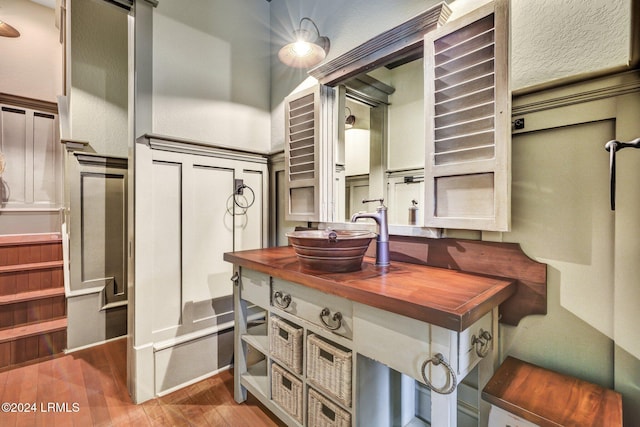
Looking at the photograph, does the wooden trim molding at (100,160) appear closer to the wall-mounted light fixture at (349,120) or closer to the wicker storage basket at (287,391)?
the wall-mounted light fixture at (349,120)

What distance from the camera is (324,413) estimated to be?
1168 millimetres

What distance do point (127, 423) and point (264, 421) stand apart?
2.35ft

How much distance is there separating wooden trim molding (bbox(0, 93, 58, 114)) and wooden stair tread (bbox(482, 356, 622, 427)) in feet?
16.1

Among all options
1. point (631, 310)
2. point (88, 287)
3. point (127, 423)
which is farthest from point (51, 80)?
point (631, 310)

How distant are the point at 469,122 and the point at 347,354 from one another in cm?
100

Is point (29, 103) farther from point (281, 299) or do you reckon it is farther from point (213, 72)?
point (281, 299)

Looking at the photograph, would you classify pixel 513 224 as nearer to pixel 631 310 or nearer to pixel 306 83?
pixel 631 310

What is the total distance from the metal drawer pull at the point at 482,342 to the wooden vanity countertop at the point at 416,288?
11 cm

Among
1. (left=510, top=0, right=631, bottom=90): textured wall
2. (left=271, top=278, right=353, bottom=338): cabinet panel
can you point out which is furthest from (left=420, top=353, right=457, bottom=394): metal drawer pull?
(left=510, top=0, right=631, bottom=90): textured wall

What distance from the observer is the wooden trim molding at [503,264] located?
1047mm

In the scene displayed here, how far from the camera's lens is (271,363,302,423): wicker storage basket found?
4.18 feet

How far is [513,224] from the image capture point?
1.10 m

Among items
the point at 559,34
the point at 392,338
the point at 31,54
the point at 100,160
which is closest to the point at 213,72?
the point at 100,160

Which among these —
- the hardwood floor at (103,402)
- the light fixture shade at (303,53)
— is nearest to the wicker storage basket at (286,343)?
the hardwood floor at (103,402)
